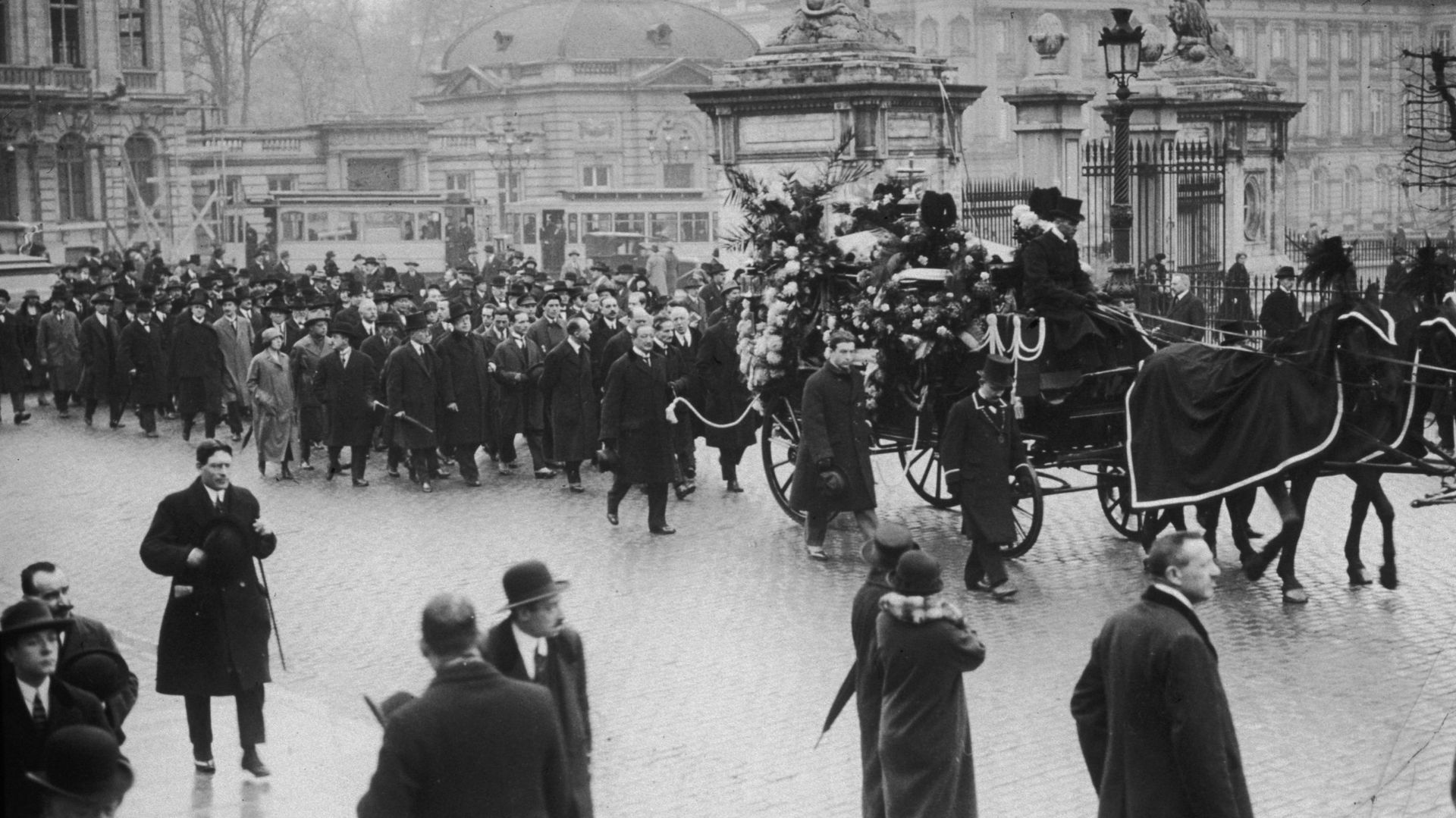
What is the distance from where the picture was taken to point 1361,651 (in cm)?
1135

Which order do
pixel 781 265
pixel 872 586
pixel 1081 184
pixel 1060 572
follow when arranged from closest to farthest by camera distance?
1. pixel 872 586
2. pixel 1060 572
3. pixel 781 265
4. pixel 1081 184

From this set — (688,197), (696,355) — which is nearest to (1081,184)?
(696,355)

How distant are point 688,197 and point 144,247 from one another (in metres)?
14.3

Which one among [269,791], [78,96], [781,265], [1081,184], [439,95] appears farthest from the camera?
[439,95]

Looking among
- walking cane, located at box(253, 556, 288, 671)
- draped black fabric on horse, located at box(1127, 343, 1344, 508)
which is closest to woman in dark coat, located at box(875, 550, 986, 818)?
walking cane, located at box(253, 556, 288, 671)

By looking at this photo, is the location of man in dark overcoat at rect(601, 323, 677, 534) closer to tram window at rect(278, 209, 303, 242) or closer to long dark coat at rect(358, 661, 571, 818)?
long dark coat at rect(358, 661, 571, 818)

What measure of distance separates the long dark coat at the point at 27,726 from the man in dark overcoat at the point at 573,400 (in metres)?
11.4

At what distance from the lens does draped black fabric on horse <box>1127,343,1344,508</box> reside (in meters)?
12.4

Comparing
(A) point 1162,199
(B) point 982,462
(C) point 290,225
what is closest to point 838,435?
(B) point 982,462

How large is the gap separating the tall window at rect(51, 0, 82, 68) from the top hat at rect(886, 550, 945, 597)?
51077 millimetres

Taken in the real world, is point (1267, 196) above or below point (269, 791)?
above

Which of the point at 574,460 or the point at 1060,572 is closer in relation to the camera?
the point at 1060,572

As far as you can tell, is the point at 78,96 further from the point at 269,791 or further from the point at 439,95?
the point at 269,791

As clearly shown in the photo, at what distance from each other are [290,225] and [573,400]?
34793 mm
